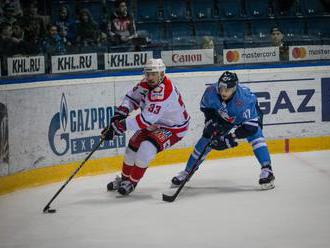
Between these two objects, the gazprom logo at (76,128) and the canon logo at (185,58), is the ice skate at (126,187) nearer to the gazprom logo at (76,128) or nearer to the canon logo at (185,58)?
the gazprom logo at (76,128)

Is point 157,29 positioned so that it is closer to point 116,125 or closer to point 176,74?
point 176,74

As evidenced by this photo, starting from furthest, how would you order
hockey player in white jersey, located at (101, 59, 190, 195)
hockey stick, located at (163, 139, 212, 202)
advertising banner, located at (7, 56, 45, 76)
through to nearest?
advertising banner, located at (7, 56, 45, 76) < hockey player in white jersey, located at (101, 59, 190, 195) < hockey stick, located at (163, 139, 212, 202)

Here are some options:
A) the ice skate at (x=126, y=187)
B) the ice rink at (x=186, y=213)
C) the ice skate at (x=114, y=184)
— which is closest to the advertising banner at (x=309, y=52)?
the ice rink at (x=186, y=213)

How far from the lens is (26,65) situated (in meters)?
6.86

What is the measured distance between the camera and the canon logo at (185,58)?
7906mm

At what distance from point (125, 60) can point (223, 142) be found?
6.35 feet

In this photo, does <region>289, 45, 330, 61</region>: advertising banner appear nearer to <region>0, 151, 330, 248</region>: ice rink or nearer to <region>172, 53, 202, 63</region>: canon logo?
<region>172, 53, 202, 63</region>: canon logo

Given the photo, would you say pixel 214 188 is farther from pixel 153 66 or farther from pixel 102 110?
pixel 102 110

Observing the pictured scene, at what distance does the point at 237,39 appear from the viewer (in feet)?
28.4

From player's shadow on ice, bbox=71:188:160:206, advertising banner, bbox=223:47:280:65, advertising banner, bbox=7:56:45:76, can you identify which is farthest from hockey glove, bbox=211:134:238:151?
advertising banner, bbox=223:47:280:65

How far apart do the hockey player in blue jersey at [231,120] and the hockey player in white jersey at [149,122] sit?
0.80 ft

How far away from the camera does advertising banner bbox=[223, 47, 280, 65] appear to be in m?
8.12

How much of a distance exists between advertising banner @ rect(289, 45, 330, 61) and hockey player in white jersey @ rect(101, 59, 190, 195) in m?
2.45

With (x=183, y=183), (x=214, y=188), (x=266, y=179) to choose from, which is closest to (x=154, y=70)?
(x=183, y=183)
